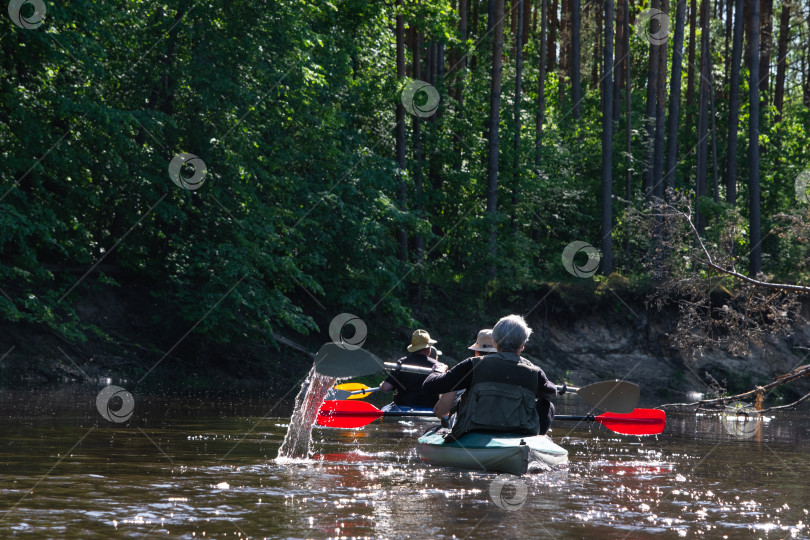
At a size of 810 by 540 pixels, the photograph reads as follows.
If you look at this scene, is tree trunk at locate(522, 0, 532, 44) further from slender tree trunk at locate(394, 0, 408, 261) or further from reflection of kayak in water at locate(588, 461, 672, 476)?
reflection of kayak in water at locate(588, 461, 672, 476)

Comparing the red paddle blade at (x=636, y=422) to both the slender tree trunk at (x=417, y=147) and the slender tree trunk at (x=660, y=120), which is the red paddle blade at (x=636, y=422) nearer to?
the slender tree trunk at (x=417, y=147)

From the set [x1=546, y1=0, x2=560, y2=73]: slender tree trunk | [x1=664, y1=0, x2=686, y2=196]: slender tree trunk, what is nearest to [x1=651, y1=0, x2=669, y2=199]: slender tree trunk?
[x1=664, y1=0, x2=686, y2=196]: slender tree trunk

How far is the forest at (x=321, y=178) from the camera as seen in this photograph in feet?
54.2

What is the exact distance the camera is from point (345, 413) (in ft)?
35.5

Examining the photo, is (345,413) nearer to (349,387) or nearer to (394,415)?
(394,415)

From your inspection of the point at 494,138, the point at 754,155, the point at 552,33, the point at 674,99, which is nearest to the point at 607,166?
the point at 674,99

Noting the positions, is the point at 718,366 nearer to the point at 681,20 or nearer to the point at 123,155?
the point at 681,20

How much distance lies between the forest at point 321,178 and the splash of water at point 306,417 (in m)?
5.21

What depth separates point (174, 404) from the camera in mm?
14406

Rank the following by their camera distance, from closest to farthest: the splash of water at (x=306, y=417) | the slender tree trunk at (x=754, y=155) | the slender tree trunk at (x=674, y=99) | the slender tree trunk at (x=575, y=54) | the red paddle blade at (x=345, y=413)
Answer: the splash of water at (x=306, y=417)
the red paddle blade at (x=345, y=413)
the slender tree trunk at (x=754, y=155)
the slender tree trunk at (x=674, y=99)
the slender tree trunk at (x=575, y=54)

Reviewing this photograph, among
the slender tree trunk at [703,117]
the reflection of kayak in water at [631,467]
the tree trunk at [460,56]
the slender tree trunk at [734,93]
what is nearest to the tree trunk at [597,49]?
the slender tree trunk at [703,117]

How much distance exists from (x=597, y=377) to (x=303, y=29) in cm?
1126

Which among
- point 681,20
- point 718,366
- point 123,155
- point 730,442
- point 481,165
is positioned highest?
point 681,20

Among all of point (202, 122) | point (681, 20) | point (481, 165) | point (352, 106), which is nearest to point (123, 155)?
point (202, 122)
